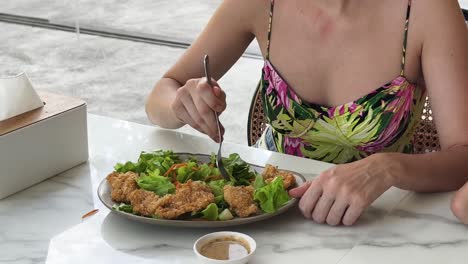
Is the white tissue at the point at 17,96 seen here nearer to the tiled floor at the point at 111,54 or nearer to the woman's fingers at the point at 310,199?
the woman's fingers at the point at 310,199

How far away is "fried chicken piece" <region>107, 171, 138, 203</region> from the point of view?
4.57ft

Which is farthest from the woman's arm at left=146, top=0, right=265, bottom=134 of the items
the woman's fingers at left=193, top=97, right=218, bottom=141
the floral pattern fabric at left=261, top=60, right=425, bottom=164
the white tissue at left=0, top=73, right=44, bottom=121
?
the white tissue at left=0, top=73, right=44, bottom=121

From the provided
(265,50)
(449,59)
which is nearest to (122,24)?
(265,50)

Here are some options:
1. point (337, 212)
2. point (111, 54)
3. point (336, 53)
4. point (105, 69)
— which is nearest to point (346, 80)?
point (336, 53)

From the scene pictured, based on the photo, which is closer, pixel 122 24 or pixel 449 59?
pixel 449 59

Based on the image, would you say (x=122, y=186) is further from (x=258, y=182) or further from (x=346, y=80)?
(x=346, y=80)

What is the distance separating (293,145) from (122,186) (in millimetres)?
632

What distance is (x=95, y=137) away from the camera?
178cm

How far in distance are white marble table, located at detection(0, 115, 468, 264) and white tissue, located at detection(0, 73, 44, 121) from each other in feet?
0.51

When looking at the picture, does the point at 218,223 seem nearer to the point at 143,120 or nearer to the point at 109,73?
the point at 143,120

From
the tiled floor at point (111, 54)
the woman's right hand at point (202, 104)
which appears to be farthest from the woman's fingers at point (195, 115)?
the tiled floor at point (111, 54)

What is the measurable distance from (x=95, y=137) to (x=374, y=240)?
0.74m

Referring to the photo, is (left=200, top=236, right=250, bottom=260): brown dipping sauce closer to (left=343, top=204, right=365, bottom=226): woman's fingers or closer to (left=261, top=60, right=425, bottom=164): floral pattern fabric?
(left=343, top=204, right=365, bottom=226): woman's fingers

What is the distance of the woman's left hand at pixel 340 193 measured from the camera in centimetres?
135
